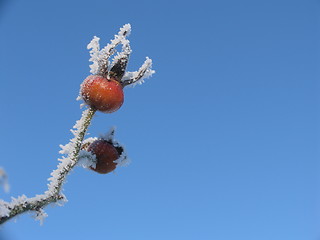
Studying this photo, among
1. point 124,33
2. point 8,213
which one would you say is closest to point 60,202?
point 8,213

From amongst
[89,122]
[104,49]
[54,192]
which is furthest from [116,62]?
[54,192]

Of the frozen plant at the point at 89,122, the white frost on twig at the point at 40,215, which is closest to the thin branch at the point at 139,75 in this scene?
the frozen plant at the point at 89,122

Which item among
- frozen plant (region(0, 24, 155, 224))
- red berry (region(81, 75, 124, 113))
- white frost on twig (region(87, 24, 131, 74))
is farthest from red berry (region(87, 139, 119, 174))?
white frost on twig (region(87, 24, 131, 74))

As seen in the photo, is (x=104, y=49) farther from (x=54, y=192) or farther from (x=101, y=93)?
(x=54, y=192)

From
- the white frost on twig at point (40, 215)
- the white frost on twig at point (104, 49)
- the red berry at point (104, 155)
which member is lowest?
the white frost on twig at point (40, 215)

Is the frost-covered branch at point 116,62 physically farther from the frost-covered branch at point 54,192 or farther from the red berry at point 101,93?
the frost-covered branch at point 54,192

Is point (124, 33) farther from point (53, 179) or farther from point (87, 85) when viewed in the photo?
point (53, 179)
